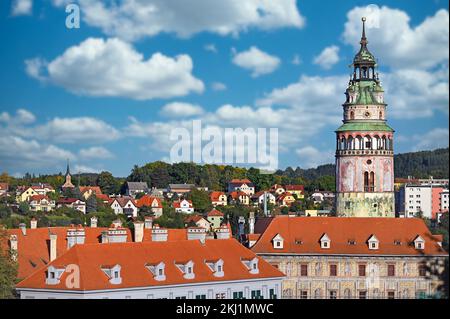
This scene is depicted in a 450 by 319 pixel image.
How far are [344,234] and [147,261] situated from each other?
14.2 meters

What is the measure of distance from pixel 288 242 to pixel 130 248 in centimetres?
1240

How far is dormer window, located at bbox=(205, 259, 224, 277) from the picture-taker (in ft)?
143

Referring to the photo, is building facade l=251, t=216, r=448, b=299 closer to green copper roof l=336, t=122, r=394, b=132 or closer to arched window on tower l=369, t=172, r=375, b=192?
arched window on tower l=369, t=172, r=375, b=192

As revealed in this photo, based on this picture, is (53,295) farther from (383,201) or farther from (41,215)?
(41,215)

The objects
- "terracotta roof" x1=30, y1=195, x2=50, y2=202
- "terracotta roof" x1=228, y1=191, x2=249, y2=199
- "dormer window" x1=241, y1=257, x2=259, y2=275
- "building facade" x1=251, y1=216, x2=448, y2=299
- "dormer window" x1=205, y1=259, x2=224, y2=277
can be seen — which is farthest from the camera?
"terracotta roof" x1=228, y1=191, x2=249, y2=199

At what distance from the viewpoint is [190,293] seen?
4188cm

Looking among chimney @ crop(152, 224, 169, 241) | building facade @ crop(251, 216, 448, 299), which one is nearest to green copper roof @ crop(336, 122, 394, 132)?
building facade @ crop(251, 216, 448, 299)

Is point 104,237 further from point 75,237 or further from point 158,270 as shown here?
point 158,270

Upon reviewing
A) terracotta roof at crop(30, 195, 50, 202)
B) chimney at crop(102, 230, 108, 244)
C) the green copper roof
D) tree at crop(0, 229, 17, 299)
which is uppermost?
the green copper roof

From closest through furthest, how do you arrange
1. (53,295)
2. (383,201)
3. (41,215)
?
(53,295)
(383,201)
(41,215)

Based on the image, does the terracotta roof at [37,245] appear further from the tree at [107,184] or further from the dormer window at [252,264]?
the tree at [107,184]

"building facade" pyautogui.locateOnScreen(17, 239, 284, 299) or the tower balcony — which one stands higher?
the tower balcony

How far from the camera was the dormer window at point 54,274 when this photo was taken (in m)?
39.0
